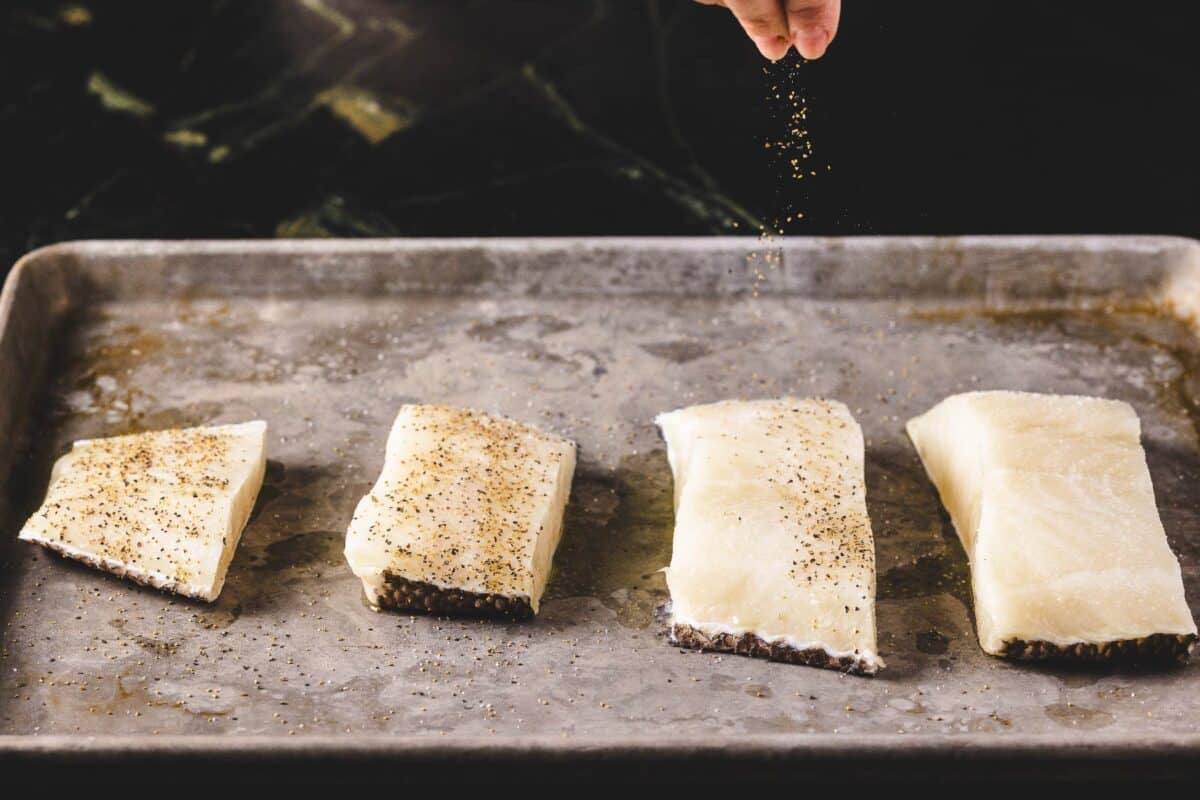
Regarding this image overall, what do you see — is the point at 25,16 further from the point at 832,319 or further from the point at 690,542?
the point at 690,542

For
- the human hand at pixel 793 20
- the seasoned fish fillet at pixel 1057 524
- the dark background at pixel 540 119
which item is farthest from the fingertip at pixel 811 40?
the seasoned fish fillet at pixel 1057 524

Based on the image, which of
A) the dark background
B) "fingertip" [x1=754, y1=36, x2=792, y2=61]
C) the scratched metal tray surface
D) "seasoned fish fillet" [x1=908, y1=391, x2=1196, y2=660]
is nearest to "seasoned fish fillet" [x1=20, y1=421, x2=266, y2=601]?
the scratched metal tray surface

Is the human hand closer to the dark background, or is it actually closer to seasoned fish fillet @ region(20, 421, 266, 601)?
the dark background

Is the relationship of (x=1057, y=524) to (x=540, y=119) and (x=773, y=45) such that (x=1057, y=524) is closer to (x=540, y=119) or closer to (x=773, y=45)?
(x=773, y=45)

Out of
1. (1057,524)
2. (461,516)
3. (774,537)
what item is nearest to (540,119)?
(461,516)

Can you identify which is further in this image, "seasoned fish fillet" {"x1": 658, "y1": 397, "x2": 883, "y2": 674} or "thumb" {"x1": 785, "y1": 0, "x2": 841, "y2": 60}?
"seasoned fish fillet" {"x1": 658, "y1": 397, "x2": 883, "y2": 674}
